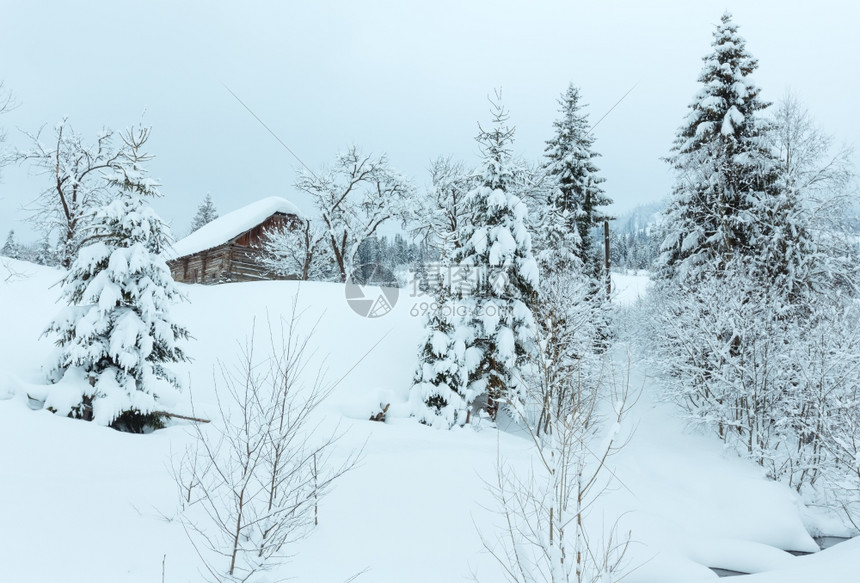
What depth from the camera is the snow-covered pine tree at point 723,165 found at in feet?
53.5

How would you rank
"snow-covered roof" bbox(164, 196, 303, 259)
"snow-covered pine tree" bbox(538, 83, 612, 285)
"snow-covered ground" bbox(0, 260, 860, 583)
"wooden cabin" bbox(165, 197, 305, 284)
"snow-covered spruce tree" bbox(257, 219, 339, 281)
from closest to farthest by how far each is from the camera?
"snow-covered ground" bbox(0, 260, 860, 583) < "snow-covered pine tree" bbox(538, 83, 612, 285) < "snow-covered roof" bbox(164, 196, 303, 259) < "wooden cabin" bbox(165, 197, 305, 284) < "snow-covered spruce tree" bbox(257, 219, 339, 281)

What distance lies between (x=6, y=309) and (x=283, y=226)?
18.0 meters

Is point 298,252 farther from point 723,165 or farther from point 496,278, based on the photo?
point 723,165

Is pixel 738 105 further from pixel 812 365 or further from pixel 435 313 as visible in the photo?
pixel 435 313

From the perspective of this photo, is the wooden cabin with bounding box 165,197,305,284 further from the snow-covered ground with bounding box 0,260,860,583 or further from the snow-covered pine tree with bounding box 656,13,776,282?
the snow-covered pine tree with bounding box 656,13,776,282

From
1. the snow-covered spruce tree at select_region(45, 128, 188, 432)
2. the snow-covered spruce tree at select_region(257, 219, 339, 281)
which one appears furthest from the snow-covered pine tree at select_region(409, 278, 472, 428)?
the snow-covered spruce tree at select_region(257, 219, 339, 281)

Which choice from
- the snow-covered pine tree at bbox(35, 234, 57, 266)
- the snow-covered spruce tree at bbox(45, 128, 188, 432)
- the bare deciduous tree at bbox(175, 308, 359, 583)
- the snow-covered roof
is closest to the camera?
the bare deciduous tree at bbox(175, 308, 359, 583)

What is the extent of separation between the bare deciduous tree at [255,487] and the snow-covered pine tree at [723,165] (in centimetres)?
1521

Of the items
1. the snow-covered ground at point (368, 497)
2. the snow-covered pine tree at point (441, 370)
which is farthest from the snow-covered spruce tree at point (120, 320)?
the snow-covered pine tree at point (441, 370)

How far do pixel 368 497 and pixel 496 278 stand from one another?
852 centimetres

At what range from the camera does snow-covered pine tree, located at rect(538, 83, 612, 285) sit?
2200 centimetres

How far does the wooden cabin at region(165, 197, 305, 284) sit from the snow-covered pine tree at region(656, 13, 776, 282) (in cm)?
2225

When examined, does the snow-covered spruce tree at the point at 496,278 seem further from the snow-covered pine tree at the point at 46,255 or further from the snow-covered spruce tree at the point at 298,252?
the snow-covered pine tree at the point at 46,255

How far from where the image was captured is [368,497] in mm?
8938
